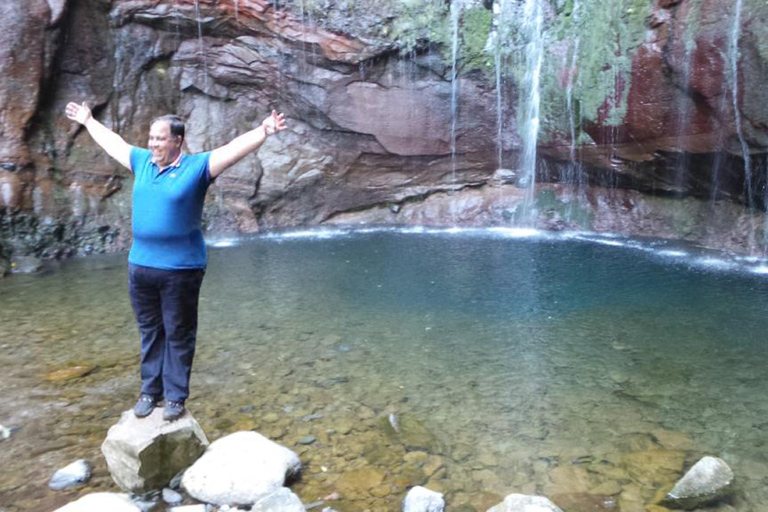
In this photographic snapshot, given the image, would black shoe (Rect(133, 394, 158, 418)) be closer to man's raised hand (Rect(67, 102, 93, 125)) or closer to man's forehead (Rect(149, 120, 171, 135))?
man's forehead (Rect(149, 120, 171, 135))

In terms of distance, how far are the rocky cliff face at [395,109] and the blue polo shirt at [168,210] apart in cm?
805

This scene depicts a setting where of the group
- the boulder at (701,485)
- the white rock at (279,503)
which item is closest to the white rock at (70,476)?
the white rock at (279,503)

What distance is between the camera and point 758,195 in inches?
370

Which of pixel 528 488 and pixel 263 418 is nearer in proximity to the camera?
pixel 528 488

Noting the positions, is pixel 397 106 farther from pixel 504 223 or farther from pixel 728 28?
pixel 728 28

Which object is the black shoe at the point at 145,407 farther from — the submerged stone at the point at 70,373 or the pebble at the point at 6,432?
the submerged stone at the point at 70,373

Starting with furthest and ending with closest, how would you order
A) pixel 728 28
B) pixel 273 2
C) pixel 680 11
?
1. pixel 273 2
2. pixel 680 11
3. pixel 728 28

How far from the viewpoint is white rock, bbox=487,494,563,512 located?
2.78 metres

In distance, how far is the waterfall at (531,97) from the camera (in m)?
11.6

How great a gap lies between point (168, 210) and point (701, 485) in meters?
3.14

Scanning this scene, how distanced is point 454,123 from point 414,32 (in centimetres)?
201

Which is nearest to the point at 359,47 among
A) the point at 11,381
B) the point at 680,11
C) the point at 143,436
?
the point at 680,11

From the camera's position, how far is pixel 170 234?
3033 mm

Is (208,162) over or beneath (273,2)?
beneath
